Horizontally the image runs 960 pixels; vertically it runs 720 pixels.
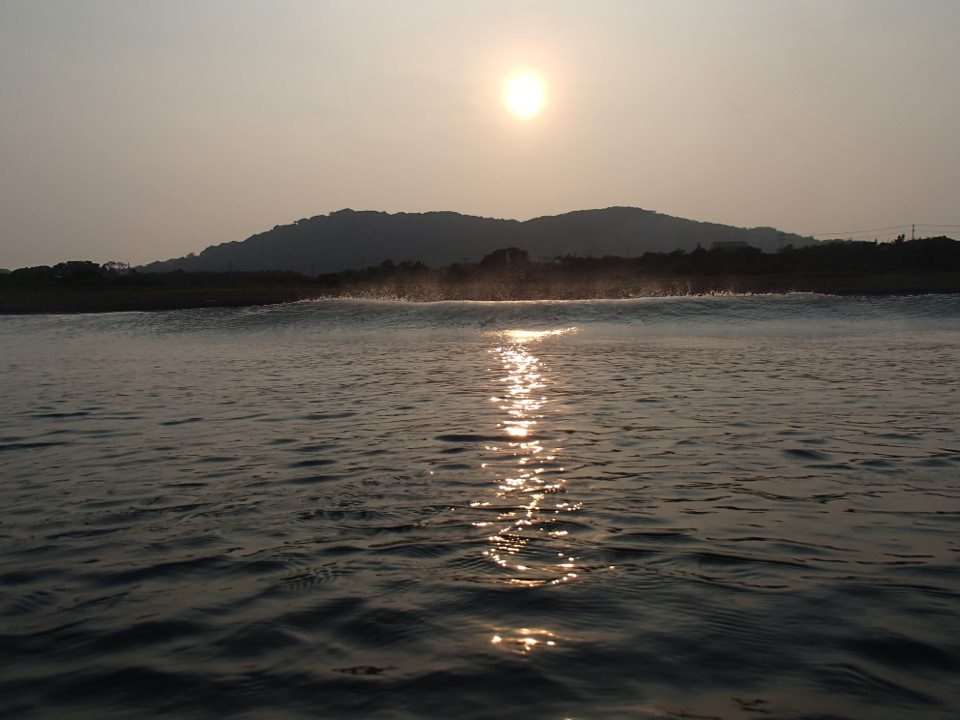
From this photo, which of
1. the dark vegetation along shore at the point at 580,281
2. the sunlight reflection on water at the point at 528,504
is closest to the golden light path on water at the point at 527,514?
the sunlight reflection on water at the point at 528,504

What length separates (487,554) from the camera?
584 centimetres

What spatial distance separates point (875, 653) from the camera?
425 centimetres

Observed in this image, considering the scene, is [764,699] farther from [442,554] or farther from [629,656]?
[442,554]

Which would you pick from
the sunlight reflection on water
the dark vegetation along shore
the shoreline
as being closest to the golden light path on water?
the sunlight reflection on water

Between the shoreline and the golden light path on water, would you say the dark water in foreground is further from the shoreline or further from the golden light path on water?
the shoreline

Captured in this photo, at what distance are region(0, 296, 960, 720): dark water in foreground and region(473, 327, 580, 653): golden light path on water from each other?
0.10ft

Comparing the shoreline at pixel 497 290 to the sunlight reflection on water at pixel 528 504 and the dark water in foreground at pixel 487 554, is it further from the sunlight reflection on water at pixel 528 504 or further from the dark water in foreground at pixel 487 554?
the sunlight reflection on water at pixel 528 504

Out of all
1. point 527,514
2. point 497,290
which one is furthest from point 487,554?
point 497,290

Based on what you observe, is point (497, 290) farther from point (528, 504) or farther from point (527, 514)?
point (527, 514)

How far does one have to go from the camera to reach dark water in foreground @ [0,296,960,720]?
397 cm

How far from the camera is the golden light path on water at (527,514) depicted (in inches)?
206

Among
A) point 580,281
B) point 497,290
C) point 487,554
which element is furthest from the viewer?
point 580,281

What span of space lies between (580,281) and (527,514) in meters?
60.9

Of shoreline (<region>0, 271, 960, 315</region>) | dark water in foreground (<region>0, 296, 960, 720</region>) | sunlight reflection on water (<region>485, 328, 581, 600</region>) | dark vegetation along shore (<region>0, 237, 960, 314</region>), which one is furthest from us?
dark vegetation along shore (<region>0, 237, 960, 314</region>)
